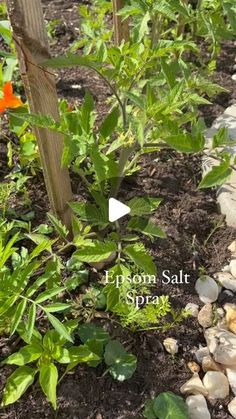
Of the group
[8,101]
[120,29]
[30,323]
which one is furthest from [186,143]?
[120,29]

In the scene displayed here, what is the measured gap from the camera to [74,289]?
1.84 metres

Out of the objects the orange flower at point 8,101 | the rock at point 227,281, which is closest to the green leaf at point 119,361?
the rock at point 227,281

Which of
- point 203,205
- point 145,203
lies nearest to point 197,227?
point 203,205

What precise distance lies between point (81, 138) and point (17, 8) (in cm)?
39

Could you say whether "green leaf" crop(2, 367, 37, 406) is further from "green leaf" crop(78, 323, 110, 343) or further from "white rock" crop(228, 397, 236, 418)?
"white rock" crop(228, 397, 236, 418)

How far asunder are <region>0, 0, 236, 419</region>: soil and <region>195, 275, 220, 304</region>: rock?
1.0 inches

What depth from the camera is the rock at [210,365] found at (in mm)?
1745

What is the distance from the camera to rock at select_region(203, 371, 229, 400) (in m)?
1.70

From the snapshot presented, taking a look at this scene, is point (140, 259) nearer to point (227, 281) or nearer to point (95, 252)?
point (95, 252)

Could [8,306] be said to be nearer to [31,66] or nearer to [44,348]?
[44,348]

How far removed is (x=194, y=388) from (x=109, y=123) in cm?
87

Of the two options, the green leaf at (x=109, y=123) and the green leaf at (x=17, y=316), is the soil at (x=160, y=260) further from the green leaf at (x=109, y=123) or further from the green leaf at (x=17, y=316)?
the green leaf at (x=109, y=123)

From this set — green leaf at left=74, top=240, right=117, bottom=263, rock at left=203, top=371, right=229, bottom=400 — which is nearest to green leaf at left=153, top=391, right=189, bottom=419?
rock at left=203, top=371, right=229, bottom=400

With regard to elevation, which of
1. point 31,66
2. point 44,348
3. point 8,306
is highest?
point 31,66
